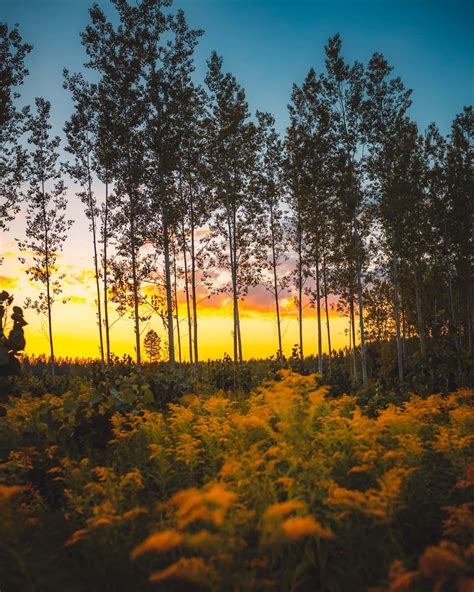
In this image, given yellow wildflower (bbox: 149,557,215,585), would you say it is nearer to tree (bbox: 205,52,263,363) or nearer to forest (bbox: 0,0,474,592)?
forest (bbox: 0,0,474,592)

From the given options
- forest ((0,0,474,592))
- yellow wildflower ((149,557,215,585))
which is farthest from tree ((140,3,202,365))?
yellow wildflower ((149,557,215,585))

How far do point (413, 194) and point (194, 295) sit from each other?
11.9 meters

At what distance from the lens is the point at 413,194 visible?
23438mm

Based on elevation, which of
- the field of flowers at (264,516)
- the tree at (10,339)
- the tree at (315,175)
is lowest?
the field of flowers at (264,516)

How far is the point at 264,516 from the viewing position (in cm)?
296

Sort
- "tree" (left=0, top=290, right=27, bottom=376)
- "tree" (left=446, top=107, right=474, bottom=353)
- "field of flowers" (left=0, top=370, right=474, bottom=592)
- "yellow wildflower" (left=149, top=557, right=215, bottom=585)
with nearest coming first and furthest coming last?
1. "yellow wildflower" (left=149, top=557, right=215, bottom=585)
2. "field of flowers" (left=0, top=370, right=474, bottom=592)
3. "tree" (left=0, top=290, right=27, bottom=376)
4. "tree" (left=446, top=107, right=474, bottom=353)

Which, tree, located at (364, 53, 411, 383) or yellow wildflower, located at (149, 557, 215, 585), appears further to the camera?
tree, located at (364, 53, 411, 383)

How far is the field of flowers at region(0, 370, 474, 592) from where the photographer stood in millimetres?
2943

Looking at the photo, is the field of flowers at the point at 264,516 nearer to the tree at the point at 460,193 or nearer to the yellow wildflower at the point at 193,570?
the yellow wildflower at the point at 193,570

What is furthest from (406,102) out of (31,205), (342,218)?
(31,205)

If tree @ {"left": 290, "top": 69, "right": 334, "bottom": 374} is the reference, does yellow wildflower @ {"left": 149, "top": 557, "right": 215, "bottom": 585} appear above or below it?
below

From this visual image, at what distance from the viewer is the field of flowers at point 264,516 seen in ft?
9.66

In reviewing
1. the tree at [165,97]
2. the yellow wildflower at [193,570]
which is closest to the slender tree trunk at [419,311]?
the tree at [165,97]

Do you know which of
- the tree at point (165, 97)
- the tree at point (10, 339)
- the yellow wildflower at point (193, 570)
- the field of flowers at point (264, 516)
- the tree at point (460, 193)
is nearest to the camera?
the yellow wildflower at point (193, 570)
